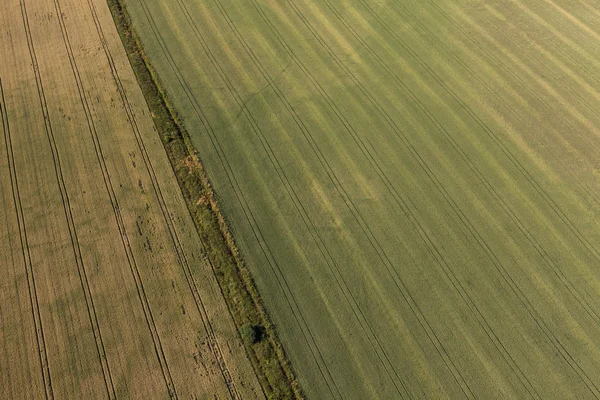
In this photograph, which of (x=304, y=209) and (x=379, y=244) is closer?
(x=379, y=244)

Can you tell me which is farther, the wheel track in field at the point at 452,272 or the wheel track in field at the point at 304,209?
the wheel track in field at the point at 304,209

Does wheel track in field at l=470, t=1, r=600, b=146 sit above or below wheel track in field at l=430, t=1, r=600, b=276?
above

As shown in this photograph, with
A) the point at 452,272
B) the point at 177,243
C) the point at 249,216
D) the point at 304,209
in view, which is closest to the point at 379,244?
the point at 452,272

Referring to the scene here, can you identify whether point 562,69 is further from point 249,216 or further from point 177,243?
point 177,243

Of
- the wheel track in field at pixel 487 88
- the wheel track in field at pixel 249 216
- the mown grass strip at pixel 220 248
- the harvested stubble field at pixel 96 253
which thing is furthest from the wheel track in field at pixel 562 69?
the harvested stubble field at pixel 96 253

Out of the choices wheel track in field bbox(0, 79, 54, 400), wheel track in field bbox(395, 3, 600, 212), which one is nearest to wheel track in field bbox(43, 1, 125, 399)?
wheel track in field bbox(0, 79, 54, 400)

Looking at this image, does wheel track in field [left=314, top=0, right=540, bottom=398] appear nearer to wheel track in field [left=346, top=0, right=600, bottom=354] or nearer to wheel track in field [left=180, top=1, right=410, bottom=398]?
wheel track in field [left=346, top=0, right=600, bottom=354]

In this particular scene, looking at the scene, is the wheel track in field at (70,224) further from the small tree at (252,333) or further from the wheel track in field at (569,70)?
the wheel track in field at (569,70)
